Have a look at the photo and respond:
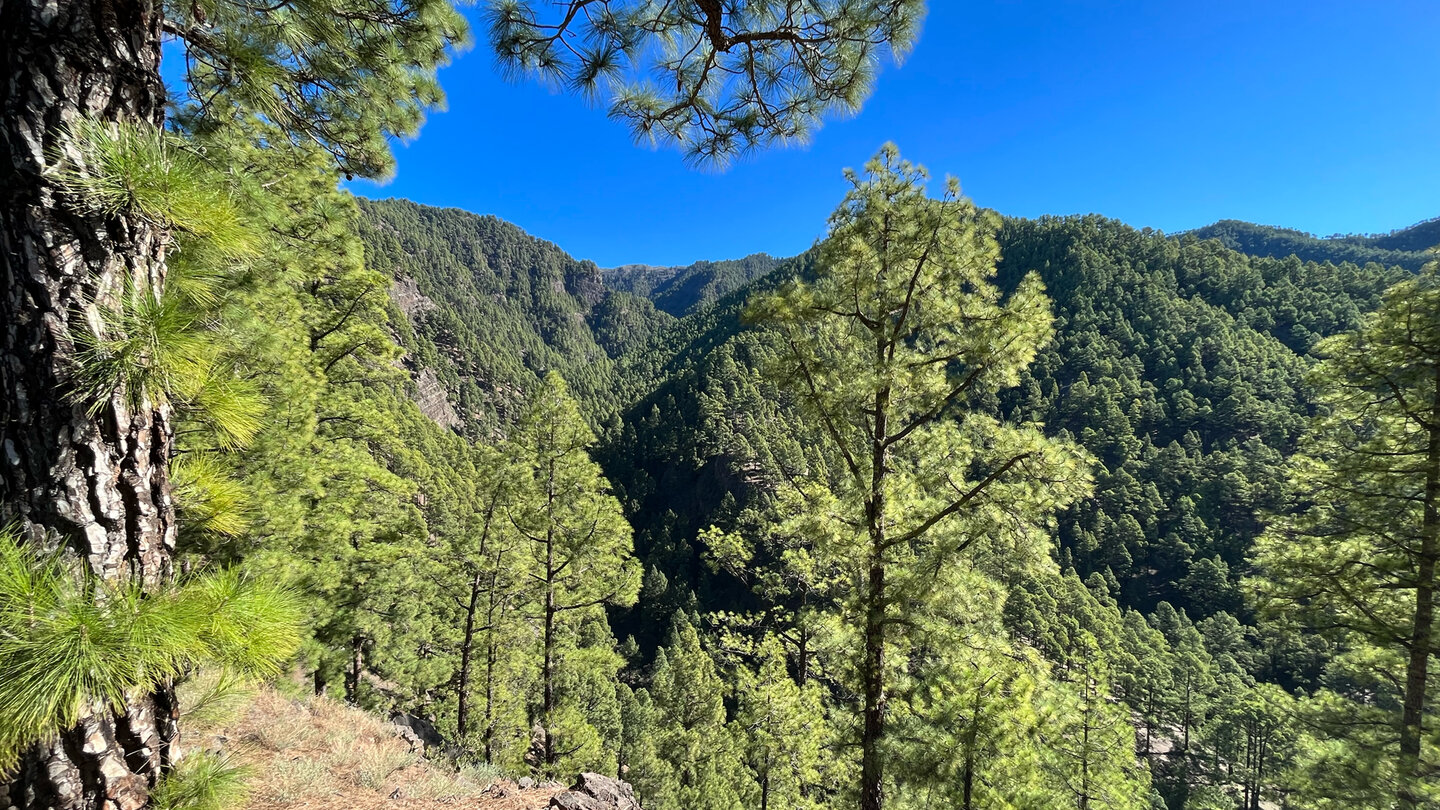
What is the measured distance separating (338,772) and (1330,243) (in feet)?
867

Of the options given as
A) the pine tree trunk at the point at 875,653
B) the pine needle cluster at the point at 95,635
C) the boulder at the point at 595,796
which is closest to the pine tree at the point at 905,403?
the pine tree trunk at the point at 875,653

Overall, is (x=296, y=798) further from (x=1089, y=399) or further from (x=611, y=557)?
(x=1089, y=399)

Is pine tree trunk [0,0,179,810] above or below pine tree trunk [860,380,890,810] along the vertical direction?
above

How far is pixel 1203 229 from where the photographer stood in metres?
188

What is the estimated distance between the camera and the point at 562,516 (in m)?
9.54

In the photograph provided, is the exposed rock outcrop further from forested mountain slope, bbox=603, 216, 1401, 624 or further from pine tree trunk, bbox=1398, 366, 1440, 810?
pine tree trunk, bbox=1398, 366, 1440, 810

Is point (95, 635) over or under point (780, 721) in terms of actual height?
over

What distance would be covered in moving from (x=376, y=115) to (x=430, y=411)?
369 feet

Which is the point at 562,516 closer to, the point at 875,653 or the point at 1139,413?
the point at 875,653

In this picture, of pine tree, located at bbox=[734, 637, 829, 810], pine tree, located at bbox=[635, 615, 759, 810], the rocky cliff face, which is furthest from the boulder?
the rocky cliff face

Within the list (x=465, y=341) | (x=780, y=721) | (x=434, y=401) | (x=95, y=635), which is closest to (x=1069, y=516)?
(x=780, y=721)

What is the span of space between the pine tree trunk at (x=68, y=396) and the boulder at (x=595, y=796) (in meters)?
4.62

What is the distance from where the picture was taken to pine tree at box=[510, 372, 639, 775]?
942 centimetres

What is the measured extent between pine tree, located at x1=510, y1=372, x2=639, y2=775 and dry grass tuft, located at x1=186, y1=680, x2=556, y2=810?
11.1 feet
